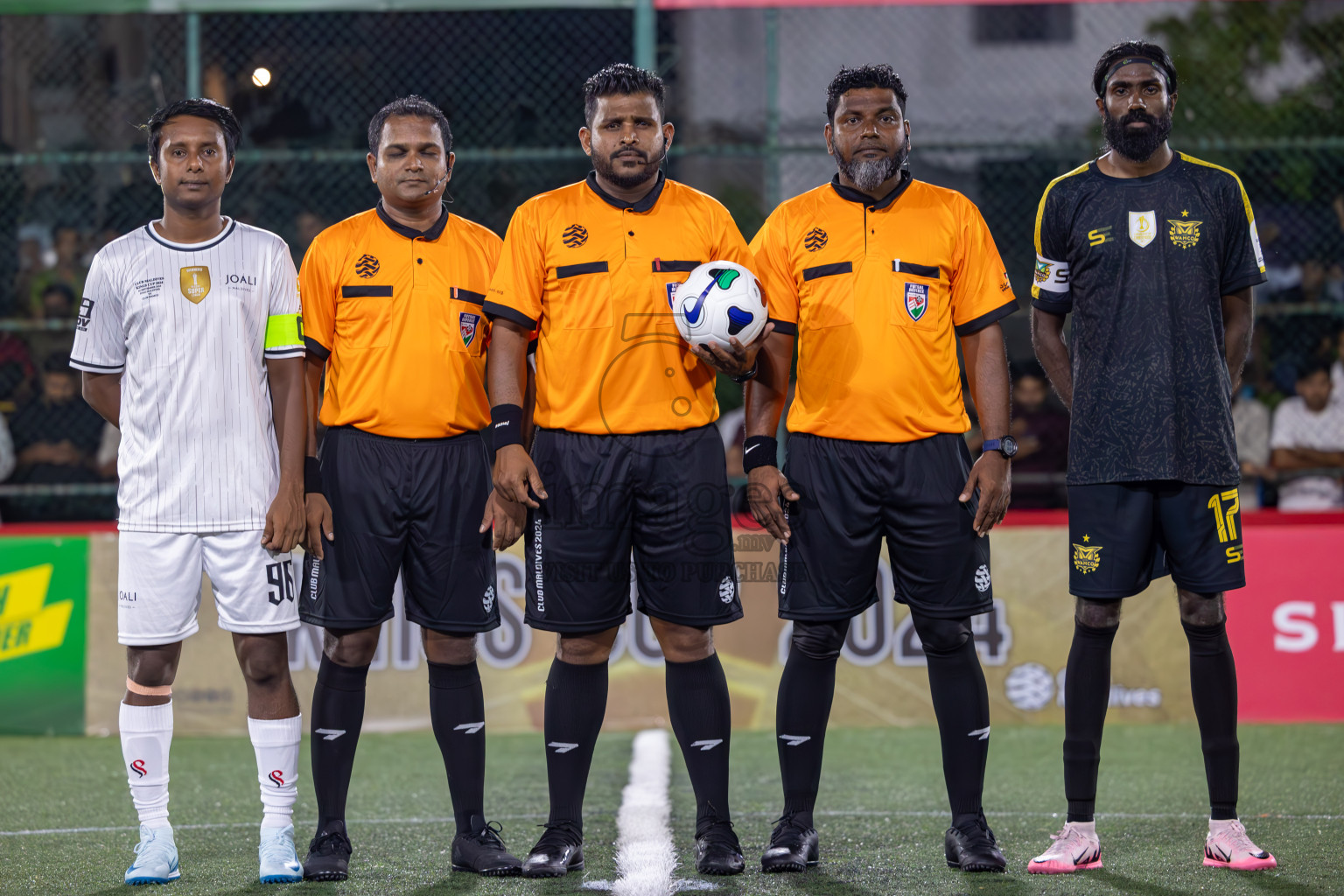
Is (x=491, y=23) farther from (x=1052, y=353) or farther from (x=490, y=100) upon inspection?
(x=1052, y=353)

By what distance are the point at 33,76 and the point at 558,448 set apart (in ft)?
22.8

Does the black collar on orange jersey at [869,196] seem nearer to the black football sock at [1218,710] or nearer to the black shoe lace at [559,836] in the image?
the black football sock at [1218,710]

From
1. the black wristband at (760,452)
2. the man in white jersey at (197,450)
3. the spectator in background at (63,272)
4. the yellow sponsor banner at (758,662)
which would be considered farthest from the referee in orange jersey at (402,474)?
the spectator in background at (63,272)

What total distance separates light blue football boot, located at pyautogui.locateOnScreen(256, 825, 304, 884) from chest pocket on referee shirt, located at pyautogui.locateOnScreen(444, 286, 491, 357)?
1584 millimetres

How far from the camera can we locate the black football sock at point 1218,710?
4.20 metres

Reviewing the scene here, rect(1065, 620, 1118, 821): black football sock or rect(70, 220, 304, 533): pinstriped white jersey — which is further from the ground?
rect(70, 220, 304, 533): pinstriped white jersey

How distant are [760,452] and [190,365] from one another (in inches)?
69.7

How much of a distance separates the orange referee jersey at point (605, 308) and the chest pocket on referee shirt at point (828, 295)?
1.16 feet

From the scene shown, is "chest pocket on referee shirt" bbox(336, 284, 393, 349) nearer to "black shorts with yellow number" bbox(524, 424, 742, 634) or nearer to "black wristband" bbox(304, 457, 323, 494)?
"black wristband" bbox(304, 457, 323, 494)

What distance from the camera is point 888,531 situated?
4254 mm

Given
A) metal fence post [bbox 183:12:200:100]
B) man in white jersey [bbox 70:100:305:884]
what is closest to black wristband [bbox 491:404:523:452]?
man in white jersey [bbox 70:100:305:884]

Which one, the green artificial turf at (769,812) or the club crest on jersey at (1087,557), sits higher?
the club crest on jersey at (1087,557)

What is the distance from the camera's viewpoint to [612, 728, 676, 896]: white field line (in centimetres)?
401

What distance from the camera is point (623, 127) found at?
165 inches
